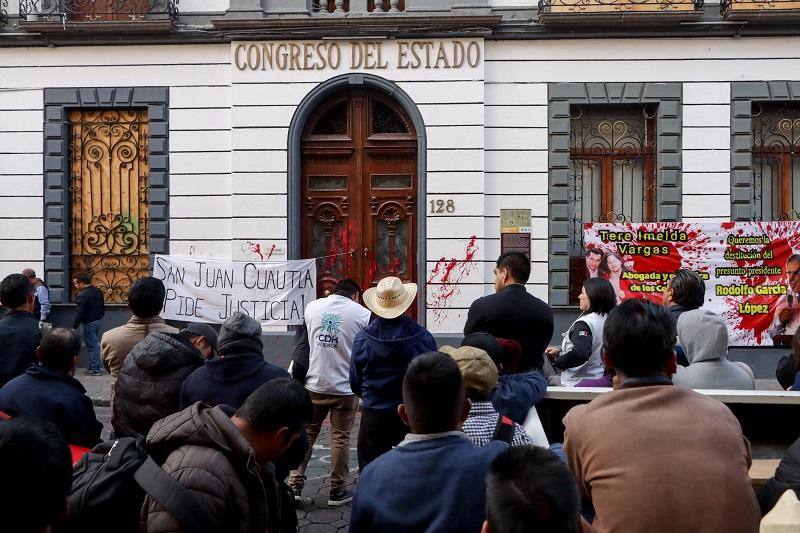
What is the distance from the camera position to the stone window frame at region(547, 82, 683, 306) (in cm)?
1310

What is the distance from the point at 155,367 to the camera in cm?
430

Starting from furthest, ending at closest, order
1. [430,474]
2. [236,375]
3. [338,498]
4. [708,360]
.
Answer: [338,498], [708,360], [236,375], [430,474]

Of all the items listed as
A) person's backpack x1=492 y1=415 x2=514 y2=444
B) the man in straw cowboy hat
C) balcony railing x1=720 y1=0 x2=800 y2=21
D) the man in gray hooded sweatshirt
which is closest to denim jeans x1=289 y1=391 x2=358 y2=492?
the man in straw cowboy hat

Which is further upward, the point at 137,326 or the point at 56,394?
the point at 137,326

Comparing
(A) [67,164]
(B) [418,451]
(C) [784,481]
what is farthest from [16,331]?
(A) [67,164]

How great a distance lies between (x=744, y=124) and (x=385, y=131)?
233 inches

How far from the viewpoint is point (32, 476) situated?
2221 millimetres

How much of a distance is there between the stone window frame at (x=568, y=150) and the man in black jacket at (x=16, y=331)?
9040mm

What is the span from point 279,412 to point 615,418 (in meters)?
1.25

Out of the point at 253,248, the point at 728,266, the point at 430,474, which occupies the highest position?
the point at 253,248

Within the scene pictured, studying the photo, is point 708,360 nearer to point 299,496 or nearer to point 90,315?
point 299,496

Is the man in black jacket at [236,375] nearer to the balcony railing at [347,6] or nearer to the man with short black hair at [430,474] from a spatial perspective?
the man with short black hair at [430,474]

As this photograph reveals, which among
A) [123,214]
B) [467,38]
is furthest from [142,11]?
[467,38]

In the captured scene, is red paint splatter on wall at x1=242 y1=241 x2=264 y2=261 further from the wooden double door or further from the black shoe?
the black shoe
